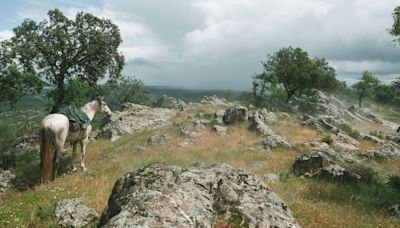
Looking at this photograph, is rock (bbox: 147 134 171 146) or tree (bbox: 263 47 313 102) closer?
rock (bbox: 147 134 171 146)

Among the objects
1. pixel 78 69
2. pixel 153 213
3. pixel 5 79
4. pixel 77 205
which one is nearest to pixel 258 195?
pixel 153 213

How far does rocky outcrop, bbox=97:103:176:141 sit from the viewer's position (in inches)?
1736

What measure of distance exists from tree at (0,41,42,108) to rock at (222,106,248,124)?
20.3 m

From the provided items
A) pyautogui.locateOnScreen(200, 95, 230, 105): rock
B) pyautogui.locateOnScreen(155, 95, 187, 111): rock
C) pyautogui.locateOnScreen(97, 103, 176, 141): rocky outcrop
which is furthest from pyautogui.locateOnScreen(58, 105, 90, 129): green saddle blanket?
pyautogui.locateOnScreen(155, 95, 187, 111): rock

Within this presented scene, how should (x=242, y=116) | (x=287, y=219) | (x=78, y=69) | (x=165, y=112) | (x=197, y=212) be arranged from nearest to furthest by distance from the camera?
(x=197, y=212) → (x=287, y=219) → (x=78, y=69) → (x=242, y=116) → (x=165, y=112)

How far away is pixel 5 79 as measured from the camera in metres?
33.8

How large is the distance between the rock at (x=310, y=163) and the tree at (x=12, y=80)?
77.5 ft

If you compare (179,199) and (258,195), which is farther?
(258,195)

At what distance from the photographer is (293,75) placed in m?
82.3

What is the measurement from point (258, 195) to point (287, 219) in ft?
3.38

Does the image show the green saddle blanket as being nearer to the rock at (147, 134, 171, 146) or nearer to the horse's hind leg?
the horse's hind leg

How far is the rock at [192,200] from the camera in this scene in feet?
25.6

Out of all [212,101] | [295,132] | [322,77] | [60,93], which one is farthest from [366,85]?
[60,93]

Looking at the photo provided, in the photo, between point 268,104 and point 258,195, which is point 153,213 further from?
point 268,104
